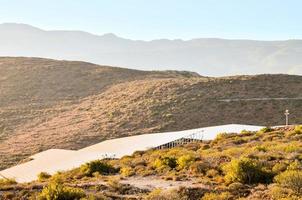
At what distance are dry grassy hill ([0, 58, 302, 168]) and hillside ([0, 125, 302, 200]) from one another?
17636 millimetres

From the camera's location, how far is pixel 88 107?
55.8 metres

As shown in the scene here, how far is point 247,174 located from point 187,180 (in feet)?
6.98

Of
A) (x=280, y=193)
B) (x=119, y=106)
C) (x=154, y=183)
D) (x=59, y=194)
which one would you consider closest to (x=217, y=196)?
(x=280, y=193)

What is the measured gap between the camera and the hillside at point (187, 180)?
1294cm

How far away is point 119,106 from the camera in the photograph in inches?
2084

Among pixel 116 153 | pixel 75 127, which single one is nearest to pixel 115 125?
pixel 75 127

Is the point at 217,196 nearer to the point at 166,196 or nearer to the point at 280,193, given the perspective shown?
the point at 166,196

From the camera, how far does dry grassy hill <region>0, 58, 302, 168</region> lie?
1666 inches

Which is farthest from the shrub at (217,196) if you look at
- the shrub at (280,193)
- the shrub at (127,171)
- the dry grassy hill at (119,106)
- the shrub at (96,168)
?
the dry grassy hill at (119,106)

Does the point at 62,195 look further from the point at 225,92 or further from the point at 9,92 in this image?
the point at 9,92

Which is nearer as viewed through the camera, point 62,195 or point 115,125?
point 62,195

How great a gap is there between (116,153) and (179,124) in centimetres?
1669

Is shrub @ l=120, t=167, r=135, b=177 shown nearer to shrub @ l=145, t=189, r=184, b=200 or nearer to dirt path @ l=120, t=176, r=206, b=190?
dirt path @ l=120, t=176, r=206, b=190

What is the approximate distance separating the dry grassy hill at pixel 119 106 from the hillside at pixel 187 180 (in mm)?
17636
